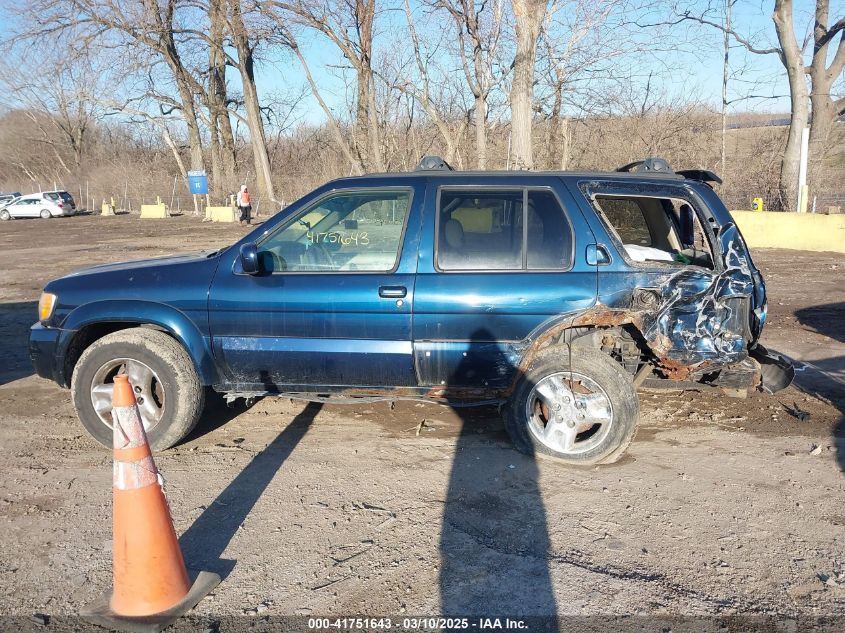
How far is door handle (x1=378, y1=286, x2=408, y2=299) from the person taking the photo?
4281 mm

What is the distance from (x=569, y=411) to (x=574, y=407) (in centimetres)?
4

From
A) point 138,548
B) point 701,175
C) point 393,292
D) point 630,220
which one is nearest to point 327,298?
point 393,292

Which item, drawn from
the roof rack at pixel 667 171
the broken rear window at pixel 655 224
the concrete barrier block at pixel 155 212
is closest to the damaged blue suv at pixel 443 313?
the roof rack at pixel 667 171

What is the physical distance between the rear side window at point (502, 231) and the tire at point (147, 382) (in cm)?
193

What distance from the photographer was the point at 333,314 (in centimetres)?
437

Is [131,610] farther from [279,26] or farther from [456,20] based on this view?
[279,26]

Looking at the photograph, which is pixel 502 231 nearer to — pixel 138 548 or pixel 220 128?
pixel 138 548

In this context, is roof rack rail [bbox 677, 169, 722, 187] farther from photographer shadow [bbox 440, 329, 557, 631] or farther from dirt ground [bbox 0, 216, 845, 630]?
photographer shadow [bbox 440, 329, 557, 631]

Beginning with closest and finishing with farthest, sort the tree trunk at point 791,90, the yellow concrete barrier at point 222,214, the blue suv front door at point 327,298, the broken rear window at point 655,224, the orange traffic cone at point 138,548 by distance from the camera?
the orange traffic cone at point 138,548, the blue suv front door at point 327,298, the broken rear window at point 655,224, the tree trunk at point 791,90, the yellow concrete barrier at point 222,214

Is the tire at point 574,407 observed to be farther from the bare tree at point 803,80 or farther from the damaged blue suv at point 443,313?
the bare tree at point 803,80

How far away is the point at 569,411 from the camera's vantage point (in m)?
4.32

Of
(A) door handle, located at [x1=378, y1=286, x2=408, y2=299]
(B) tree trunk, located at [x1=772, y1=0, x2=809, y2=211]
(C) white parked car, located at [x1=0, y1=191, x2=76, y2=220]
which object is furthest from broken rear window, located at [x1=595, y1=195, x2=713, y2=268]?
(C) white parked car, located at [x1=0, y1=191, x2=76, y2=220]

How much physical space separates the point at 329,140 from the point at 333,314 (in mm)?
Answer: 37042

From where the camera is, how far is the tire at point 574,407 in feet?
13.9
